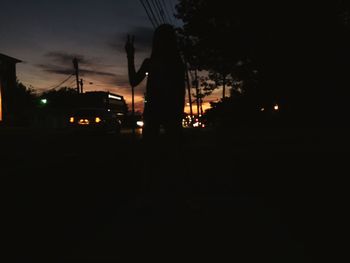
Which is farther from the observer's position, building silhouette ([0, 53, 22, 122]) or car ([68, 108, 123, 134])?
building silhouette ([0, 53, 22, 122])

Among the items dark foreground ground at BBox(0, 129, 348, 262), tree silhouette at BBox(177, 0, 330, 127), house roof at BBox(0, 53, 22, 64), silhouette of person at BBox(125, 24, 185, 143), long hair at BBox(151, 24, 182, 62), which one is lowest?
dark foreground ground at BBox(0, 129, 348, 262)

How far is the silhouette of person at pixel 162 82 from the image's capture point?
4270 millimetres

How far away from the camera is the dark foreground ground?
2.83 m

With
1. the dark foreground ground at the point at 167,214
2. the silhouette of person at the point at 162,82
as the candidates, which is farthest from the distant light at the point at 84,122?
the silhouette of person at the point at 162,82

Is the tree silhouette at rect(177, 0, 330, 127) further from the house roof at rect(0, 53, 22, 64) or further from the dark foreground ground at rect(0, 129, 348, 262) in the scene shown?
the house roof at rect(0, 53, 22, 64)

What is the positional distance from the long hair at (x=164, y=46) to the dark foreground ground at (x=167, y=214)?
0.85 meters

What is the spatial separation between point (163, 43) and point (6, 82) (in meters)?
50.4

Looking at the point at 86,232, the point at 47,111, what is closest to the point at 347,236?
the point at 86,232

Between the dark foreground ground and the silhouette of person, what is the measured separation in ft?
0.75

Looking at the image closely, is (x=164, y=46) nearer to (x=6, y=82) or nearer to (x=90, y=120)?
(x=90, y=120)

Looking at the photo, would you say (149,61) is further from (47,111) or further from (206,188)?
(47,111)

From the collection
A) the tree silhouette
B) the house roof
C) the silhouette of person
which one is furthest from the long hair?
the house roof

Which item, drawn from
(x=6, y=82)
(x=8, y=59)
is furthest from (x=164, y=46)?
(x=8, y=59)

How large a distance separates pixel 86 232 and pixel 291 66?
24086 mm
